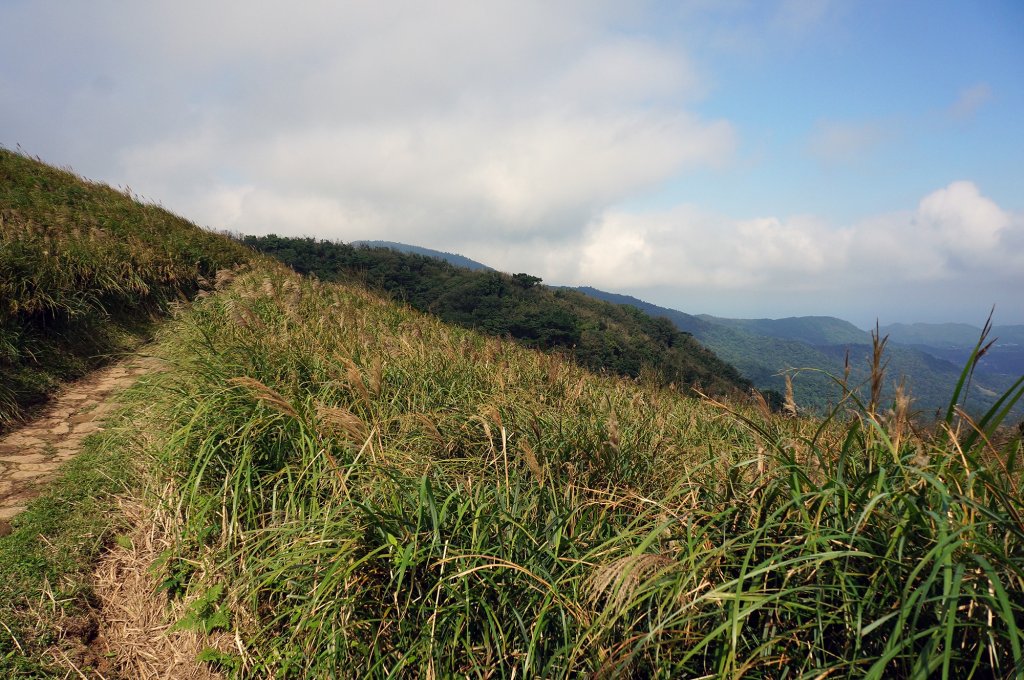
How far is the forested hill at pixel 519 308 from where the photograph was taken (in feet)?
134

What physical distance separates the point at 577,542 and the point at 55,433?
528 centimetres

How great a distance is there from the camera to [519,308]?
4847 centimetres

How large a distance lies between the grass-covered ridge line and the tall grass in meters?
3.00

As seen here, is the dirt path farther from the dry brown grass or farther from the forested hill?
the forested hill

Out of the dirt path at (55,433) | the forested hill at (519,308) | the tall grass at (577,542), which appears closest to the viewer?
the tall grass at (577,542)

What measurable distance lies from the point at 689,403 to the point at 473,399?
140 inches

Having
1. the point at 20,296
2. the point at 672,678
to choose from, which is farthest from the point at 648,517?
the point at 20,296

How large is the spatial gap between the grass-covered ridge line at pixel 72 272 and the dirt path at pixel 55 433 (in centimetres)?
23

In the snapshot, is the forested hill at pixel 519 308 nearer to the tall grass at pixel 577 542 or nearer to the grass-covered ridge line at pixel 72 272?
the grass-covered ridge line at pixel 72 272

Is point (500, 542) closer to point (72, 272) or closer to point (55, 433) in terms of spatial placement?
point (55, 433)

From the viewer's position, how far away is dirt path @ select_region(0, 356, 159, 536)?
3.78 meters

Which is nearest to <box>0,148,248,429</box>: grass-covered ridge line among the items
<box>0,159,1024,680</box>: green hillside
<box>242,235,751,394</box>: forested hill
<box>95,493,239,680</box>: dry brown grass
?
<box>0,159,1024,680</box>: green hillside

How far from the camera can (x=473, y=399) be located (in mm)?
4508

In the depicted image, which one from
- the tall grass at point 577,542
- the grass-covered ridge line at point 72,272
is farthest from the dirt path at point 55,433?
the tall grass at point 577,542
